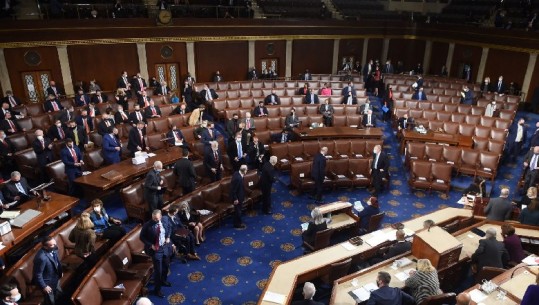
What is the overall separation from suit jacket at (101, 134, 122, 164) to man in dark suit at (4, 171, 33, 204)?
244 centimetres

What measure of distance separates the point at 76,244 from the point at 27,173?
15.2ft

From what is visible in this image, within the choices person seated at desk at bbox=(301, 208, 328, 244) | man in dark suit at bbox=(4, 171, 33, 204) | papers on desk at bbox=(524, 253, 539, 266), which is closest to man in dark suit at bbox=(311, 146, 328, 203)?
person seated at desk at bbox=(301, 208, 328, 244)

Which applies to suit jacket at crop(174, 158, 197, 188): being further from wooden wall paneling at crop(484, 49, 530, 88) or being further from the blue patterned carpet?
wooden wall paneling at crop(484, 49, 530, 88)

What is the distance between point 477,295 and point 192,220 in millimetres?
5337

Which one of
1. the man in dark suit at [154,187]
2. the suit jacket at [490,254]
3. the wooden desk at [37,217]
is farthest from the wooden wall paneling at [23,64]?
the suit jacket at [490,254]

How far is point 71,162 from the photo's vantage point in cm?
981

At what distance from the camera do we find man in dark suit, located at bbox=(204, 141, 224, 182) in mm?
10414

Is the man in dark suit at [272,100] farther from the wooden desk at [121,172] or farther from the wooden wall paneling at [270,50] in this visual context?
the wooden wall paneling at [270,50]

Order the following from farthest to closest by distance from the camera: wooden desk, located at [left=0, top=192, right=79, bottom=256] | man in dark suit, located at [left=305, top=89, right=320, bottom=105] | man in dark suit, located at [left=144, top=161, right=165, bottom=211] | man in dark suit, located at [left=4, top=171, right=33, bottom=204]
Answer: man in dark suit, located at [left=305, top=89, right=320, bottom=105] < man in dark suit, located at [left=144, top=161, right=165, bottom=211] < man in dark suit, located at [left=4, top=171, right=33, bottom=204] < wooden desk, located at [left=0, top=192, right=79, bottom=256]

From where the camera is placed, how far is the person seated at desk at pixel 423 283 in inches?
231

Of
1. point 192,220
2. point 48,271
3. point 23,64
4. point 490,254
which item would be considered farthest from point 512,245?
point 23,64

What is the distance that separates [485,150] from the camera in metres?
12.5

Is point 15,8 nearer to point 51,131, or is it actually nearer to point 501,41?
point 51,131

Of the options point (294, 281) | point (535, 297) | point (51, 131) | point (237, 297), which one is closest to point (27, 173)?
point (51, 131)
